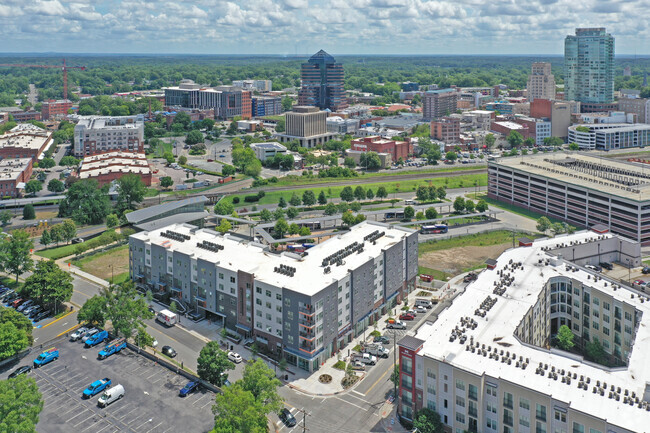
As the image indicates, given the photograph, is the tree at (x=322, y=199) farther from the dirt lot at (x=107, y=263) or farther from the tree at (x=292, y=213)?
the dirt lot at (x=107, y=263)

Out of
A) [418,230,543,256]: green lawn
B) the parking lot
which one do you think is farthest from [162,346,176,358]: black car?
[418,230,543,256]: green lawn

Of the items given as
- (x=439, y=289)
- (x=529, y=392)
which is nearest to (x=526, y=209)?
(x=439, y=289)

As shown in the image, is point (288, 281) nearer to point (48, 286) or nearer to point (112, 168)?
point (48, 286)

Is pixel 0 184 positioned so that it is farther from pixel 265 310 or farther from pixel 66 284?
pixel 265 310

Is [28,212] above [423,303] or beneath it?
above

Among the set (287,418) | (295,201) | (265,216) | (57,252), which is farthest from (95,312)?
(295,201)

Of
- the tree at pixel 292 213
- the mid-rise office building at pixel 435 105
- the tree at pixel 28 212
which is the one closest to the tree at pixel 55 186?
the tree at pixel 28 212

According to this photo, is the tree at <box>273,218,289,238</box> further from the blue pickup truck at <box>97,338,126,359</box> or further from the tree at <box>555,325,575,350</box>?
the tree at <box>555,325,575,350</box>
